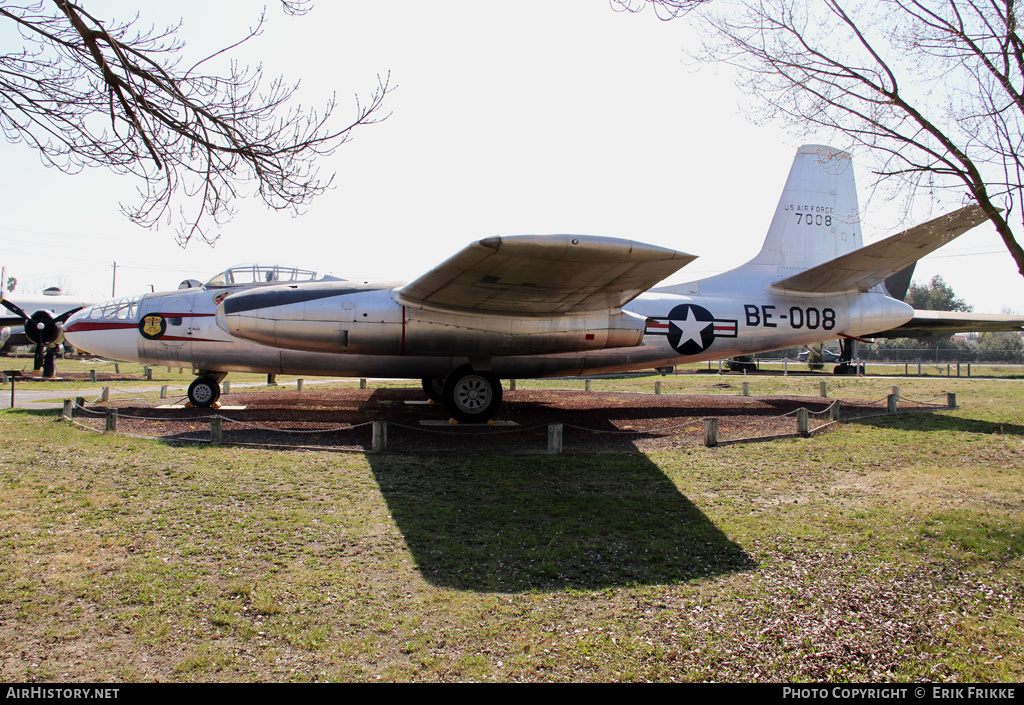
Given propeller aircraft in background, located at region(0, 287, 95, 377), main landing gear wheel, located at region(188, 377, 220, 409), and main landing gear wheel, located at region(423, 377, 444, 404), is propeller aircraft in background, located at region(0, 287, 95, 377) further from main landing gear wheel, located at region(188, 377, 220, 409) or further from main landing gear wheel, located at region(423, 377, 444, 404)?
main landing gear wheel, located at region(423, 377, 444, 404)

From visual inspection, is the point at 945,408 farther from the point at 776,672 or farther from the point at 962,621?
the point at 776,672

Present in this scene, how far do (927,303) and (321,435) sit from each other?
103 m

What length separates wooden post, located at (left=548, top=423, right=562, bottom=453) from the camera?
32.2ft

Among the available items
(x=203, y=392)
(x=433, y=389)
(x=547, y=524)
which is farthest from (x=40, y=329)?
(x=547, y=524)

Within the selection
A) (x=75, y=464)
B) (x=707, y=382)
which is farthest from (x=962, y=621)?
(x=707, y=382)

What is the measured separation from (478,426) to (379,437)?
9.02ft

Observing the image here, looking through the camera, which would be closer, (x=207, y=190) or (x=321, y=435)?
(x=207, y=190)

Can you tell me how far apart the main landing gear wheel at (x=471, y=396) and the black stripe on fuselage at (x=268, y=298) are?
2.82 m

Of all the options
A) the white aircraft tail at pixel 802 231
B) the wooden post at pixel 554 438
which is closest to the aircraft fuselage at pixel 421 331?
the white aircraft tail at pixel 802 231

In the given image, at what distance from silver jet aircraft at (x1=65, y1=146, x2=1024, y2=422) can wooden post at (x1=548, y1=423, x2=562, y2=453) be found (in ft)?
7.51

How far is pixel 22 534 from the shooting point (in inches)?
226

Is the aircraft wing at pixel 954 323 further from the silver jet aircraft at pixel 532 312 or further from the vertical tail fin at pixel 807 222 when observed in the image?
the silver jet aircraft at pixel 532 312

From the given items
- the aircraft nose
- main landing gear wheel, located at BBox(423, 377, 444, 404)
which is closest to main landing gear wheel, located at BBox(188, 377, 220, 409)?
the aircraft nose

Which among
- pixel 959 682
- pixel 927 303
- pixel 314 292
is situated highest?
pixel 927 303
